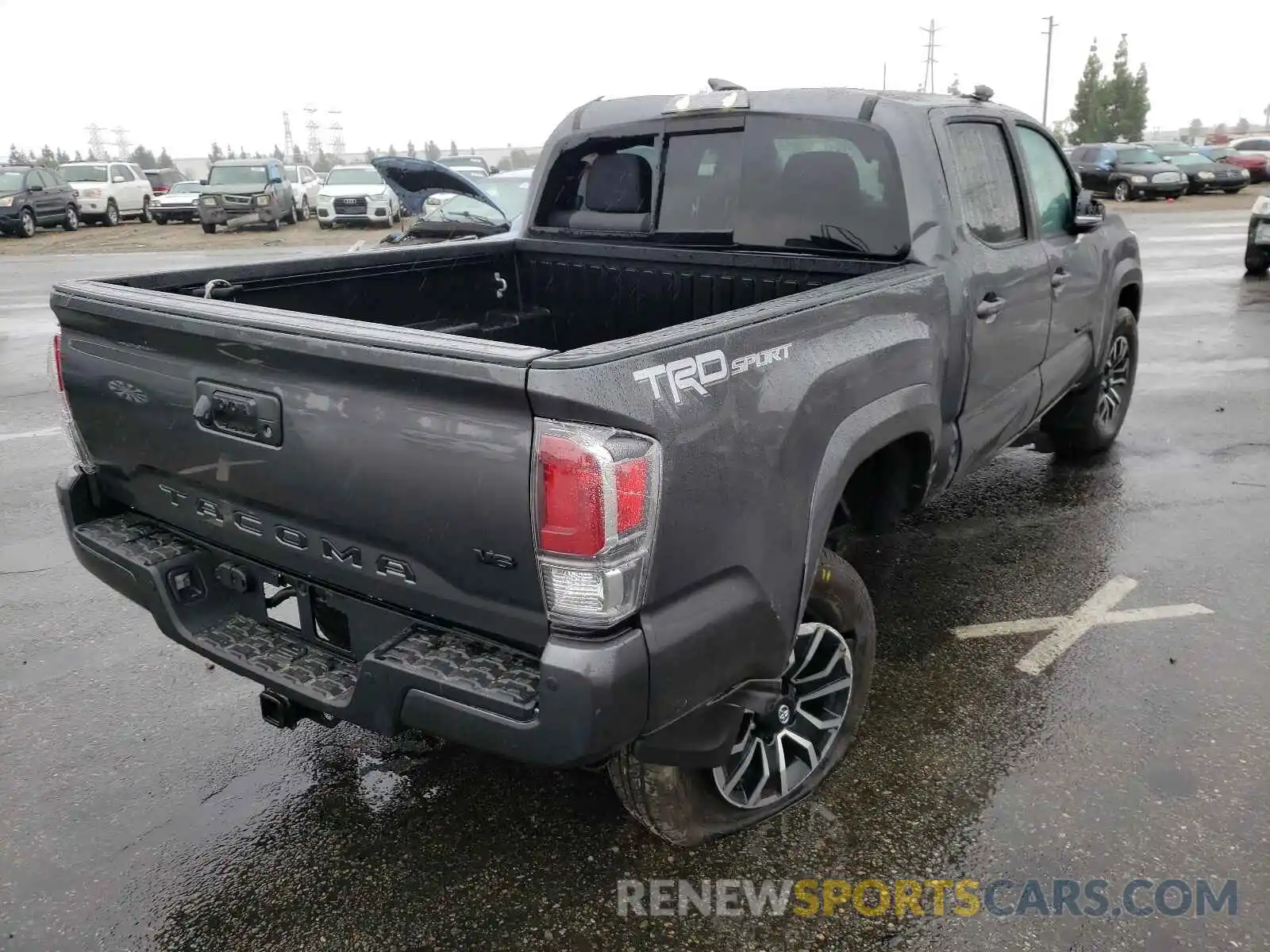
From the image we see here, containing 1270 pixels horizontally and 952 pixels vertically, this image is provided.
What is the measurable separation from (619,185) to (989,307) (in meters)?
1.65

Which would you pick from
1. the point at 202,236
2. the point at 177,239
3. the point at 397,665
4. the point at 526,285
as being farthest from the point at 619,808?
the point at 202,236

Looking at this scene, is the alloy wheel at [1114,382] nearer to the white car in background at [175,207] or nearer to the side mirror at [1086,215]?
the side mirror at [1086,215]

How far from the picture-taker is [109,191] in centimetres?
2884

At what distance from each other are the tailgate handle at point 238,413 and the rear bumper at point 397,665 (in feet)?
1.33

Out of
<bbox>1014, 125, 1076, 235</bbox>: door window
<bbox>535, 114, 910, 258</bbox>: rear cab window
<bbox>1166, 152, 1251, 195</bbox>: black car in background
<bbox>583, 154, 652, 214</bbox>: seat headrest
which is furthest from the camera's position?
<bbox>1166, 152, 1251, 195</bbox>: black car in background

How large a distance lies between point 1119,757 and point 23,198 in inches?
1148

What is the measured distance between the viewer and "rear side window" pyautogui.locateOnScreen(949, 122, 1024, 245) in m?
3.69

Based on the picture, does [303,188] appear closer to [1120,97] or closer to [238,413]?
[238,413]

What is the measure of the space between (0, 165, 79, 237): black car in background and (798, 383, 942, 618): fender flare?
28.2 m

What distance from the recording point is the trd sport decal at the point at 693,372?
6.86 feet

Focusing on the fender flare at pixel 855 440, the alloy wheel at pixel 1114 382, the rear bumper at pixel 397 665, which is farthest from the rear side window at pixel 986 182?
the rear bumper at pixel 397 665

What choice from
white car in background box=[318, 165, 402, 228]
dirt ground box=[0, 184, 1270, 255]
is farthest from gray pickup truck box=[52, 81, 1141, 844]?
white car in background box=[318, 165, 402, 228]

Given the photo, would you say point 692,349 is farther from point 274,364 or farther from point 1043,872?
point 1043,872

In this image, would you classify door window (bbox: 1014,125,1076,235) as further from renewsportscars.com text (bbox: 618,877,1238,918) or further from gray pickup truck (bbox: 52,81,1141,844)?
renewsportscars.com text (bbox: 618,877,1238,918)
